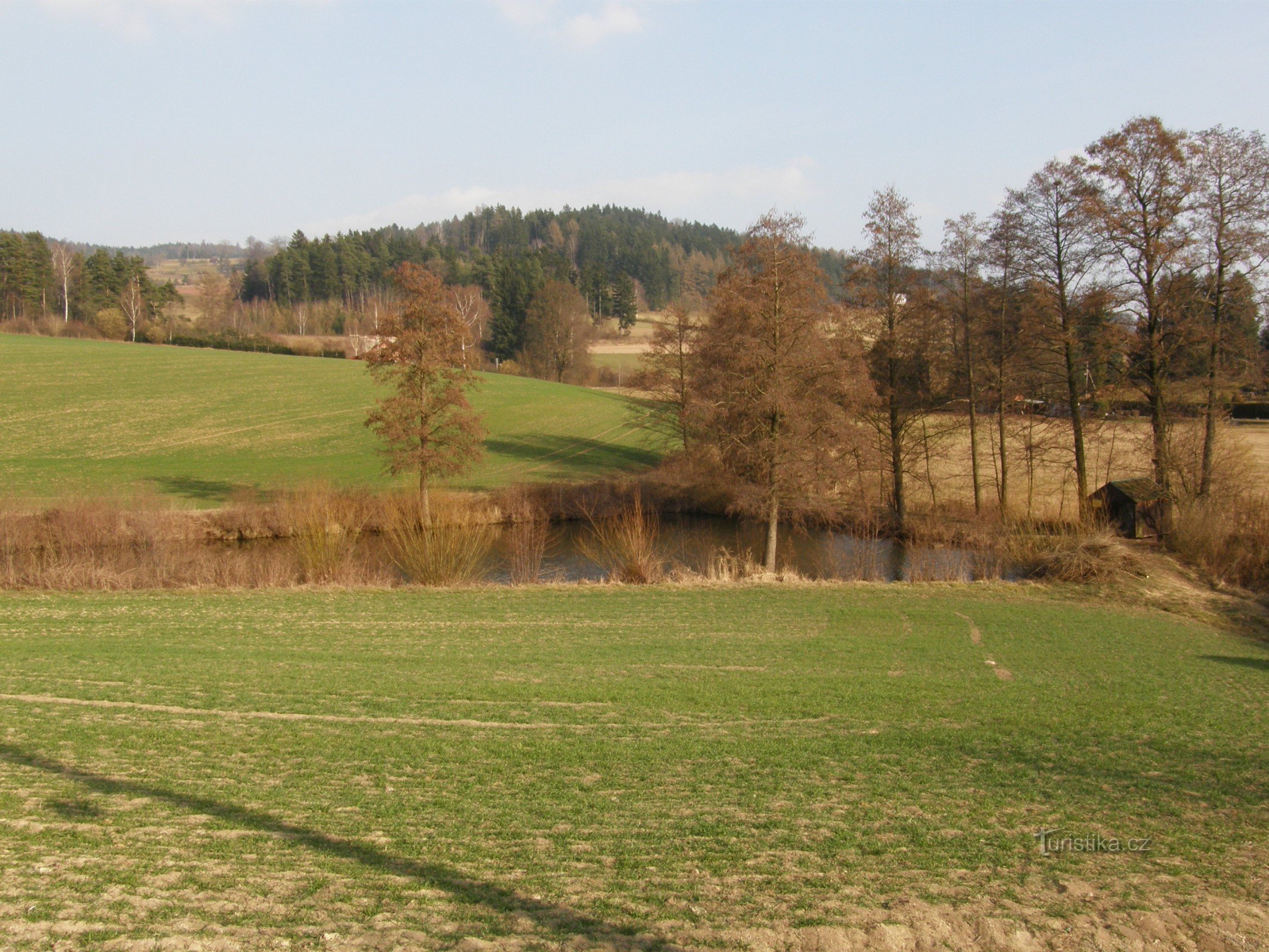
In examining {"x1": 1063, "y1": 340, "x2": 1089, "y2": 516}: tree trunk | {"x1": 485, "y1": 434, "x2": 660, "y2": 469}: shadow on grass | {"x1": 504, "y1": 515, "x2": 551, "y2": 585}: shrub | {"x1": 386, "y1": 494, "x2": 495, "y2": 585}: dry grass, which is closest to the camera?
{"x1": 386, "y1": 494, "x2": 495, "y2": 585}: dry grass

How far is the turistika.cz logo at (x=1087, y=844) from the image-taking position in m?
6.36

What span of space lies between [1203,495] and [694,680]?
22.4 metres

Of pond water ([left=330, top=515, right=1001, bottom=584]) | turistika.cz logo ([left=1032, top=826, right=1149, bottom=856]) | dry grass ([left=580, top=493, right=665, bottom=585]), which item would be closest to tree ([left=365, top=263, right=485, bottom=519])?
pond water ([left=330, top=515, right=1001, bottom=584])

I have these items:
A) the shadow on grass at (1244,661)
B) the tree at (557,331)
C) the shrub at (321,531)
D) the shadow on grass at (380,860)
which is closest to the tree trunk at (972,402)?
the shadow on grass at (1244,661)

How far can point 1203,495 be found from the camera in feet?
86.8

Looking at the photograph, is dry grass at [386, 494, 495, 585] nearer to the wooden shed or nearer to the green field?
the green field

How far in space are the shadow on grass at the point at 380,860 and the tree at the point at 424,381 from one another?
24.9m

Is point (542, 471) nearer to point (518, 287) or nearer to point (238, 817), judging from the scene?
point (238, 817)

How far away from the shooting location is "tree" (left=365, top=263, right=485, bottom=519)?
32562 millimetres

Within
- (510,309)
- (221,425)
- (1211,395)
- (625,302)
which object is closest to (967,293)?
(1211,395)

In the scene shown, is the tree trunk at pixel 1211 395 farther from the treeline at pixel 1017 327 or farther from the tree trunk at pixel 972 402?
the tree trunk at pixel 972 402

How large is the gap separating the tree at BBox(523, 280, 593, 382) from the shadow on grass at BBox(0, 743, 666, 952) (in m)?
82.7

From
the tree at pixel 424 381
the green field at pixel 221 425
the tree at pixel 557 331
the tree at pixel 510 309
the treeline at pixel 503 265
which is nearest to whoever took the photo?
the tree at pixel 424 381

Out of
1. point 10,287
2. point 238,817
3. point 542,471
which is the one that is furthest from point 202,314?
point 238,817
